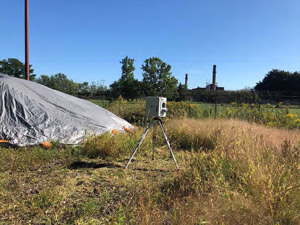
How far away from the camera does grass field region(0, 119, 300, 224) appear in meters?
1.74

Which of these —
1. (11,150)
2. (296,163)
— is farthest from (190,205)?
(11,150)

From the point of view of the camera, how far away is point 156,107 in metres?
3.41

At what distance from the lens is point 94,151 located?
4059mm

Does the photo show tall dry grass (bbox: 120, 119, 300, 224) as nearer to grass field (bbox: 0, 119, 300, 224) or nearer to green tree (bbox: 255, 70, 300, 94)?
grass field (bbox: 0, 119, 300, 224)

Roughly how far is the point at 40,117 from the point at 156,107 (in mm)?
3122

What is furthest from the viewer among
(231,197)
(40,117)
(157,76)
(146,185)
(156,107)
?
(157,76)

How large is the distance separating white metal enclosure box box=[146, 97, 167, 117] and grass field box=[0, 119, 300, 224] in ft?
2.89

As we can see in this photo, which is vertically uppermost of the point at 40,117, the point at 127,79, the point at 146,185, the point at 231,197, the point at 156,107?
the point at 127,79

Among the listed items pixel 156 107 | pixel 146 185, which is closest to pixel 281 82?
pixel 156 107

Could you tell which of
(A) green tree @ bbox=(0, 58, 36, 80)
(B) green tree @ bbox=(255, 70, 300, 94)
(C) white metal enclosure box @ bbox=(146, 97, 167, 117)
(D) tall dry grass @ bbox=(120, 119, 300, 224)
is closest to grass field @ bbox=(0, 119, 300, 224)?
(D) tall dry grass @ bbox=(120, 119, 300, 224)

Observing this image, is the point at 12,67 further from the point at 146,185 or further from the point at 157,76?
the point at 146,185

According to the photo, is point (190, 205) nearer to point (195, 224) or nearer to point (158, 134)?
point (195, 224)

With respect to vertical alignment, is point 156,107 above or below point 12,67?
below

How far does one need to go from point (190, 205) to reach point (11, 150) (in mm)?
3629
